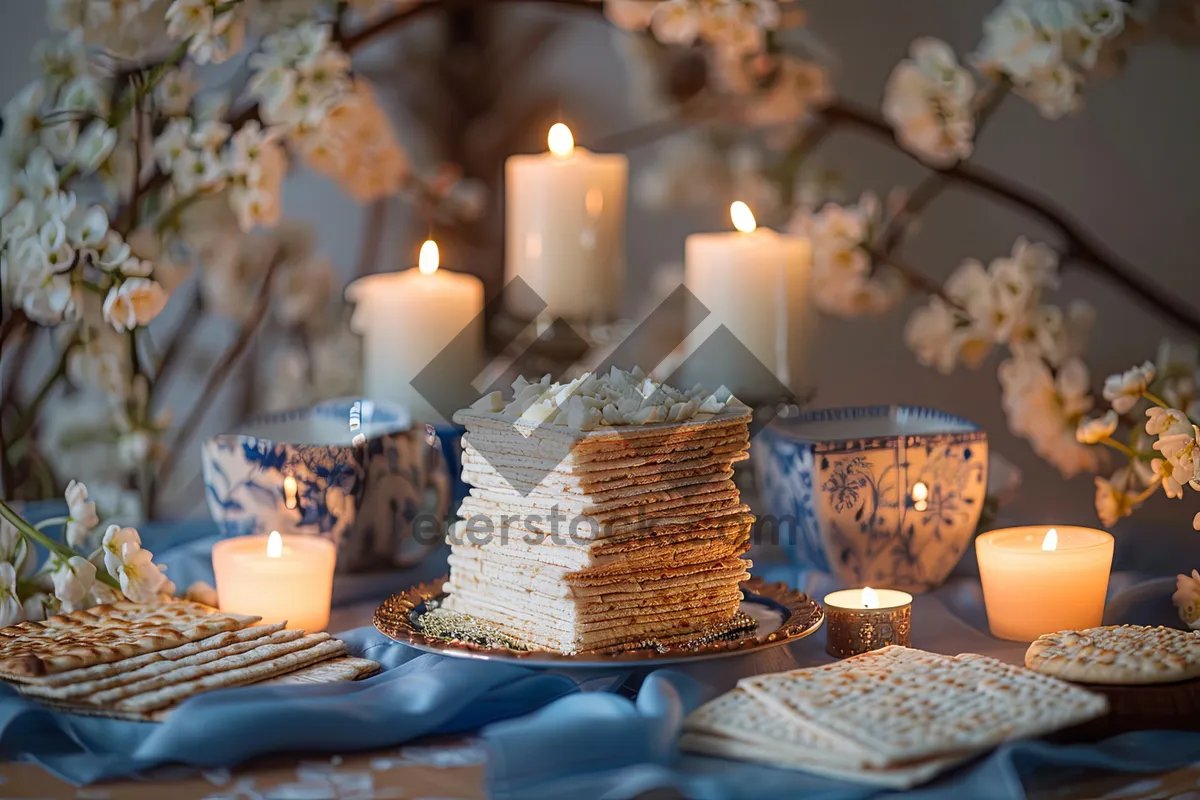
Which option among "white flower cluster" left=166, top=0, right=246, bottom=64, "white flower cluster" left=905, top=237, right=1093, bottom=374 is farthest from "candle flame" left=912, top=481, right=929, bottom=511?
"white flower cluster" left=166, top=0, right=246, bottom=64

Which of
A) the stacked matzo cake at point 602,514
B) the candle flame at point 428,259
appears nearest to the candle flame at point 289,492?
the stacked matzo cake at point 602,514

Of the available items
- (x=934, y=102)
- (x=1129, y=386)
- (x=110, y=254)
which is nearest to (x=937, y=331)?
(x=934, y=102)

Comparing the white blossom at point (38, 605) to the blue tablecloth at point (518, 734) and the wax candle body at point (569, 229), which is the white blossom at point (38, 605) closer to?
the blue tablecloth at point (518, 734)

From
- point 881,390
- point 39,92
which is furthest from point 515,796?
point 881,390

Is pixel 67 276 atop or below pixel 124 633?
atop

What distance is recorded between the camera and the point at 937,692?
97cm

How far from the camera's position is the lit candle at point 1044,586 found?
3.86 ft

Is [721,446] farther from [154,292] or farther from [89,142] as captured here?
[89,142]

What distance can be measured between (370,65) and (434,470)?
125 cm

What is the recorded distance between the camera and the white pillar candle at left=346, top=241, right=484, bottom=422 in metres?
1.52

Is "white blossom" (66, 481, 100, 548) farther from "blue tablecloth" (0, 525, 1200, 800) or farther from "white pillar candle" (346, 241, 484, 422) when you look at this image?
"white pillar candle" (346, 241, 484, 422)

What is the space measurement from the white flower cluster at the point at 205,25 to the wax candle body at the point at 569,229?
37 cm

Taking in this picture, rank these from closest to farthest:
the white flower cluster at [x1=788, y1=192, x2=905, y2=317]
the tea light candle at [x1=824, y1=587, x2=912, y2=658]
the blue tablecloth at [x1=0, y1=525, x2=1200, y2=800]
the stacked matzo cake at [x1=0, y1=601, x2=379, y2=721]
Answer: the blue tablecloth at [x1=0, y1=525, x2=1200, y2=800] → the stacked matzo cake at [x1=0, y1=601, x2=379, y2=721] → the tea light candle at [x1=824, y1=587, x2=912, y2=658] → the white flower cluster at [x1=788, y1=192, x2=905, y2=317]

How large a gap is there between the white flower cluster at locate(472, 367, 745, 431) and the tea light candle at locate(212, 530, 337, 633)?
9.0 inches
